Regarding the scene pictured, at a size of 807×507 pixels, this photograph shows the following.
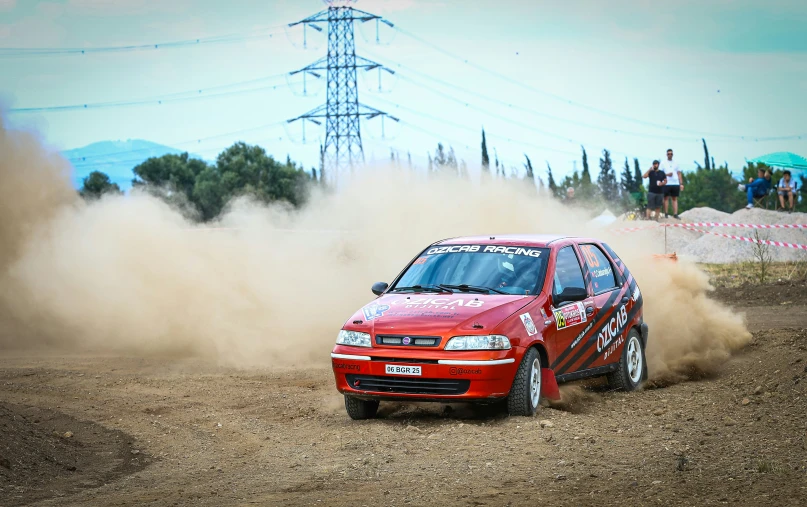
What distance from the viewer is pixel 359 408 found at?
862cm

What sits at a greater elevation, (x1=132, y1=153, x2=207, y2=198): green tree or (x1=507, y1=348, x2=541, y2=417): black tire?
(x1=132, y1=153, x2=207, y2=198): green tree

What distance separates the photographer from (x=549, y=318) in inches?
341

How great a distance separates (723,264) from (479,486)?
21.3 meters

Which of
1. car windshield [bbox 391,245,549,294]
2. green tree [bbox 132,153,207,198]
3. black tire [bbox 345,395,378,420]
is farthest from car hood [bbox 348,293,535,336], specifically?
green tree [bbox 132,153,207,198]

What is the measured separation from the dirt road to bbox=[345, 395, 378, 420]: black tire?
7.1 inches

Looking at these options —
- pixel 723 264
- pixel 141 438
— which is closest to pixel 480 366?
pixel 141 438

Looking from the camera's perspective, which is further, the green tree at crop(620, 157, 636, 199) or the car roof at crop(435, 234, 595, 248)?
the green tree at crop(620, 157, 636, 199)

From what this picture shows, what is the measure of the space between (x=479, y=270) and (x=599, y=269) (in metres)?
1.64

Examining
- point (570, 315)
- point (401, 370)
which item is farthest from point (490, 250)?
point (401, 370)

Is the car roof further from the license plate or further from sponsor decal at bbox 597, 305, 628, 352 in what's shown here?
the license plate

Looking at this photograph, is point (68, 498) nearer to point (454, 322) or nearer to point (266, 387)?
point (454, 322)

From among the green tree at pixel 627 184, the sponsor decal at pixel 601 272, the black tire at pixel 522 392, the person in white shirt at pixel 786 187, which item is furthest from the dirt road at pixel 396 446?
the green tree at pixel 627 184

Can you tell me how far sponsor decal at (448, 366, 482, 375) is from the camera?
7.86 meters

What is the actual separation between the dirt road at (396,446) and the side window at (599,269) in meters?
1.12
